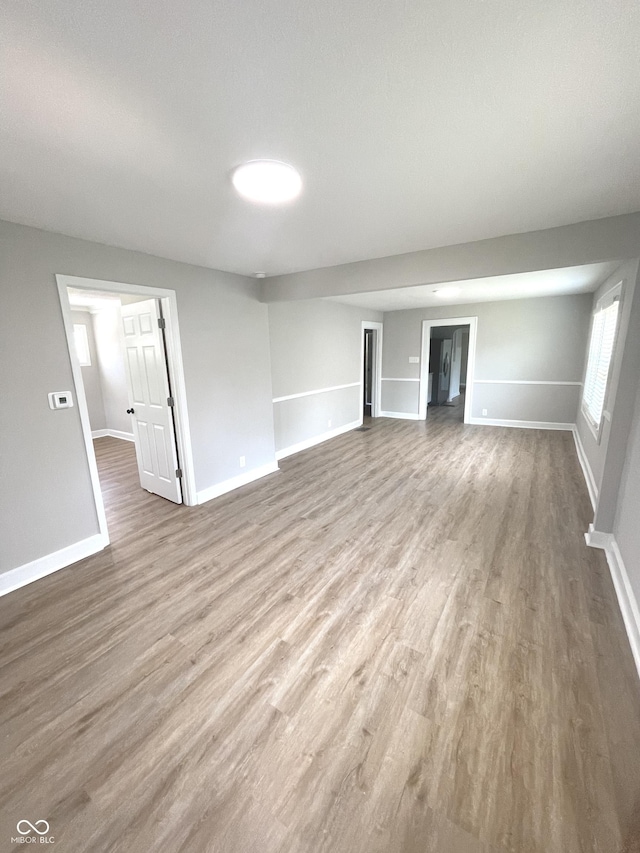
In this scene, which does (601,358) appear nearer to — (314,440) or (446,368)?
(314,440)

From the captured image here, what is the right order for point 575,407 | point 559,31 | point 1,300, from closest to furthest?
point 559,31
point 1,300
point 575,407

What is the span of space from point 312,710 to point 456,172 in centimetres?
255

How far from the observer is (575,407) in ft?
19.3

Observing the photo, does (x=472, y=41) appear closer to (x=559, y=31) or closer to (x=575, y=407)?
(x=559, y=31)

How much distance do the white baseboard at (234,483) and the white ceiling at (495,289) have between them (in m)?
2.38

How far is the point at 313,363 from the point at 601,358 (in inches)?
146

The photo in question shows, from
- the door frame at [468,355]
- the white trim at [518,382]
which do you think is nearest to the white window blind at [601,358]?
the white trim at [518,382]

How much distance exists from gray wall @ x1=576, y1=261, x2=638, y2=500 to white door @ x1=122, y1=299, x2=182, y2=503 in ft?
12.3

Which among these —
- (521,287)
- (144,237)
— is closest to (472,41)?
(144,237)

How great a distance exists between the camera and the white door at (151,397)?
326 cm

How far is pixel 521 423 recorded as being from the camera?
6340 millimetres

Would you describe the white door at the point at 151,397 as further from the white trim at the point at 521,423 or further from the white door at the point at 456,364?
the white door at the point at 456,364

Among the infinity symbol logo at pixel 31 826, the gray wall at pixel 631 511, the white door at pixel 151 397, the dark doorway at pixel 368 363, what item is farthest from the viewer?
the dark doorway at pixel 368 363

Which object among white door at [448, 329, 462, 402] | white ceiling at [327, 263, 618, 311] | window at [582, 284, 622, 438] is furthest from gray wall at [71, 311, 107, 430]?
white door at [448, 329, 462, 402]
